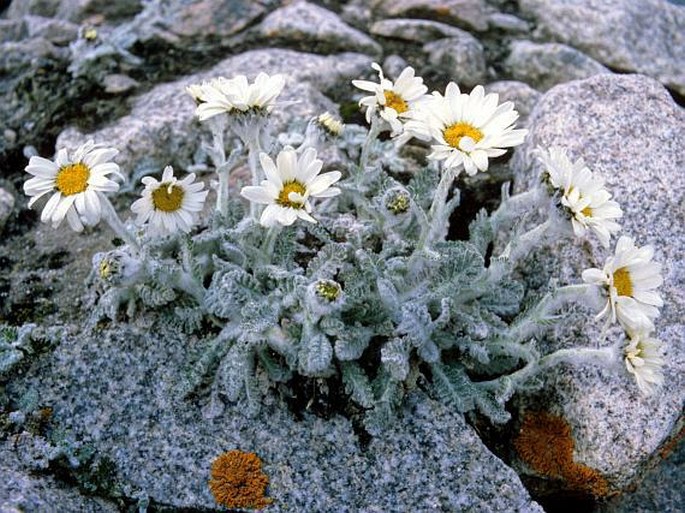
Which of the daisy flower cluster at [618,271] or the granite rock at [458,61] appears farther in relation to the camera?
the granite rock at [458,61]

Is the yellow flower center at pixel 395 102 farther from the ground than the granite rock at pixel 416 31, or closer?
farther from the ground

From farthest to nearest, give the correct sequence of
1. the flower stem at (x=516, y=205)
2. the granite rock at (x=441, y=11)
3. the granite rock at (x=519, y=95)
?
the granite rock at (x=441, y=11) → the granite rock at (x=519, y=95) → the flower stem at (x=516, y=205)

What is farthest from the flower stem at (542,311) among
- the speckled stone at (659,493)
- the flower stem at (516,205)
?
the speckled stone at (659,493)

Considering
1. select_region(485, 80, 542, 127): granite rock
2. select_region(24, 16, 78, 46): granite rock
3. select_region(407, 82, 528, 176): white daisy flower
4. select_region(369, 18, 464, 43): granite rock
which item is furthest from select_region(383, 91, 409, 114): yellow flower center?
select_region(24, 16, 78, 46): granite rock

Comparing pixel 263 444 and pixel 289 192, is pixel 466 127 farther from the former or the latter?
pixel 263 444

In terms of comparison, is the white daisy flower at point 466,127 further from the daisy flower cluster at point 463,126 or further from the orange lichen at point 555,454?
the orange lichen at point 555,454

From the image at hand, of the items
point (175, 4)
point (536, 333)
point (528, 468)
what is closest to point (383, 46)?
point (175, 4)

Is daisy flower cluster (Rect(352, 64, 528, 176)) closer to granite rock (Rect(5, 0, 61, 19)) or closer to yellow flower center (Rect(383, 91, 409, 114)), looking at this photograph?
yellow flower center (Rect(383, 91, 409, 114))
